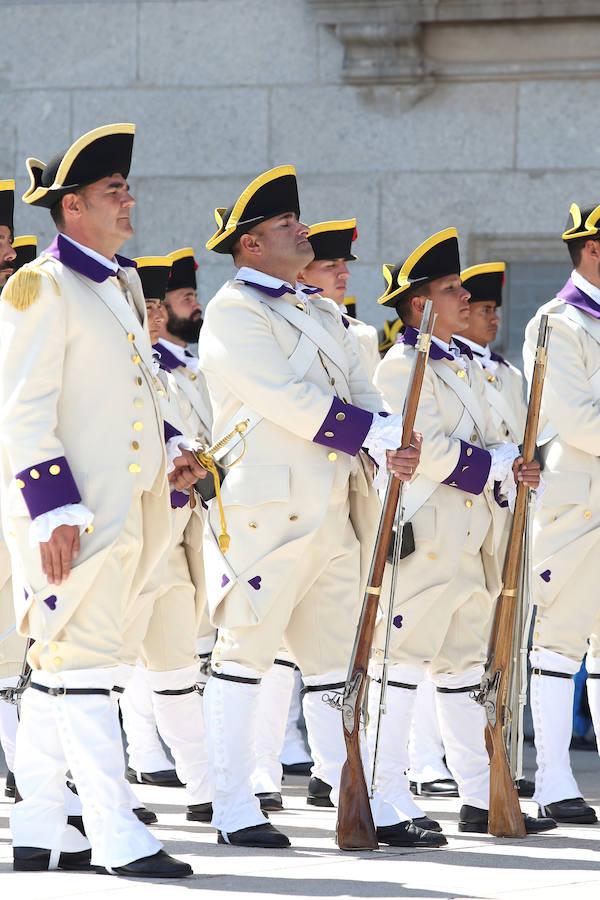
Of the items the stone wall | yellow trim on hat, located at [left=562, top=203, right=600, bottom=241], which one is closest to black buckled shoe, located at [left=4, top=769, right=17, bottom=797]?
yellow trim on hat, located at [left=562, top=203, right=600, bottom=241]

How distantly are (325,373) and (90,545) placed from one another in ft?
4.08

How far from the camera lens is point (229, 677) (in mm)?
5801

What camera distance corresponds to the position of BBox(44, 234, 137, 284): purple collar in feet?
17.3

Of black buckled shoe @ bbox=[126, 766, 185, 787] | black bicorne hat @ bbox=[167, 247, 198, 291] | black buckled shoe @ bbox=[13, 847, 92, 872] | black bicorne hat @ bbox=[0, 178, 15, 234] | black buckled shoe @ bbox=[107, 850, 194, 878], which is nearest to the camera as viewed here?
black buckled shoe @ bbox=[107, 850, 194, 878]

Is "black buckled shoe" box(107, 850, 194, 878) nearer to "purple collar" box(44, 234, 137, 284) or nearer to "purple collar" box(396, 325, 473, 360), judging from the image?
"purple collar" box(44, 234, 137, 284)

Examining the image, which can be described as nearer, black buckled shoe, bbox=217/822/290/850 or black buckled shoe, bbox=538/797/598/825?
black buckled shoe, bbox=217/822/290/850

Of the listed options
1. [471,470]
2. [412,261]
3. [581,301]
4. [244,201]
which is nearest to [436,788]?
[471,470]

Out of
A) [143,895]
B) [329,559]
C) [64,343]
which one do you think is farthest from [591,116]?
[143,895]

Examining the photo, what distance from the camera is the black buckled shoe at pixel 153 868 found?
4961 mm

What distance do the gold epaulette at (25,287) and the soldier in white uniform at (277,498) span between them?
87cm

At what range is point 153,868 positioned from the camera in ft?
16.3

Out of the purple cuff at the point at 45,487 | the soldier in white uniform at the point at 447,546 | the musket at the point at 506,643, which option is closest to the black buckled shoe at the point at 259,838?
the soldier in white uniform at the point at 447,546

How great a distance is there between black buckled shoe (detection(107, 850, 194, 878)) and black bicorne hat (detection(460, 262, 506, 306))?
149 inches

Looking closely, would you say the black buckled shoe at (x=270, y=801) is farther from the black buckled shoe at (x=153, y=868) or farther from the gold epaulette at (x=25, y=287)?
the gold epaulette at (x=25, y=287)
